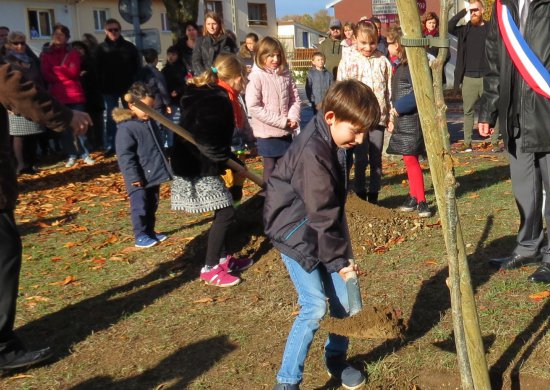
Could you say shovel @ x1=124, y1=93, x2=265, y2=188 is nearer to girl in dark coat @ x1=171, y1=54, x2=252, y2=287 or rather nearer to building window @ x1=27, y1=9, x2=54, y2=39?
girl in dark coat @ x1=171, y1=54, x2=252, y2=287

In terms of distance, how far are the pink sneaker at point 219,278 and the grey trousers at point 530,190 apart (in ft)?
7.08

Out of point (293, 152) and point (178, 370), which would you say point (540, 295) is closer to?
point (293, 152)

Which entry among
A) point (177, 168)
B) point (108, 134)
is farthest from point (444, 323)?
point (108, 134)

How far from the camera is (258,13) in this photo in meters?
56.0

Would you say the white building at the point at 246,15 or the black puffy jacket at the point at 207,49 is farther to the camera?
the white building at the point at 246,15

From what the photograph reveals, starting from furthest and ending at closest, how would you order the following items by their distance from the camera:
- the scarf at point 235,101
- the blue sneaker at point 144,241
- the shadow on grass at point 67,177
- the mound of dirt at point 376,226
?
1. the shadow on grass at point 67,177
2. the blue sneaker at point 144,241
3. the mound of dirt at point 376,226
4. the scarf at point 235,101

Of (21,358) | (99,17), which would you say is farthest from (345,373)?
(99,17)

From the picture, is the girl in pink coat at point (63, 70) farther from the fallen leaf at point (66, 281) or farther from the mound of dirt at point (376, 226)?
the mound of dirt at point (376, 226)

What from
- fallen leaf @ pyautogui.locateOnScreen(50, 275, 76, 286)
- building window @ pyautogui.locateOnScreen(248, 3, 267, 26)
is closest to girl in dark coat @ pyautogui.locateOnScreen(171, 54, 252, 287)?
fallen leaf @ pyautogui.locateOnScreen(50, 275, 76, 286)

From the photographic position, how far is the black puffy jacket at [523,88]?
4.88 m

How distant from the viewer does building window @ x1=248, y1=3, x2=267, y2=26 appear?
55.4 metres

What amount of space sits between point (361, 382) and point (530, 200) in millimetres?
2197

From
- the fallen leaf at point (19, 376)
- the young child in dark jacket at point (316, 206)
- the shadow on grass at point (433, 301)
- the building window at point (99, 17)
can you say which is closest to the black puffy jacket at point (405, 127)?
the shadow on grass at point (433, 301)

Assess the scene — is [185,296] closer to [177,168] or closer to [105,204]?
[177,168]
